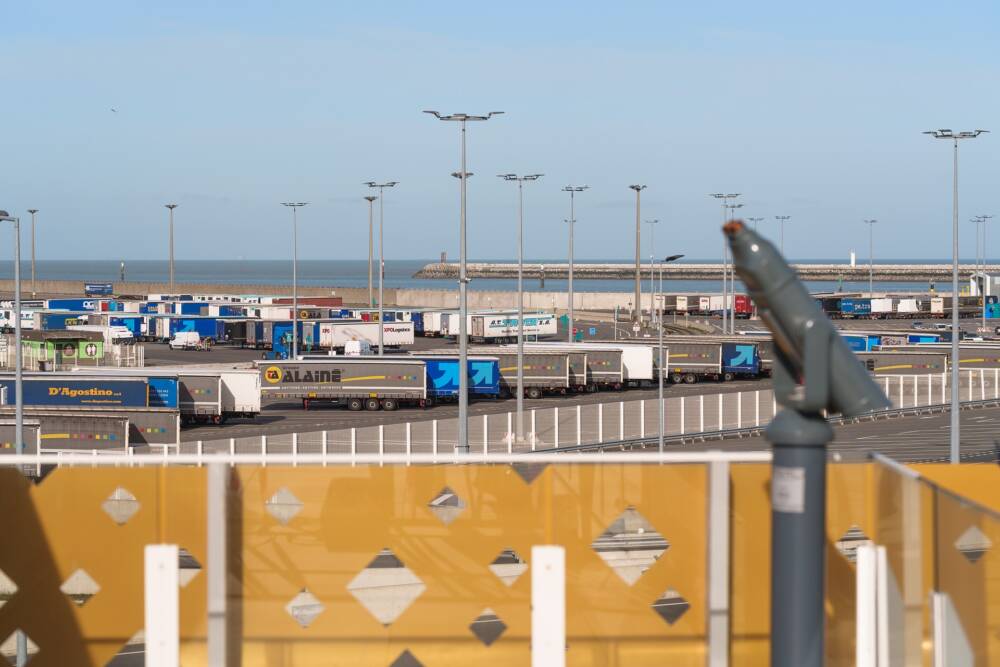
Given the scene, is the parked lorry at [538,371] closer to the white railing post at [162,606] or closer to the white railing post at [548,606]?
the white railing post at [548,606]

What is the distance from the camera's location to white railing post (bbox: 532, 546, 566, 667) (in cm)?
667

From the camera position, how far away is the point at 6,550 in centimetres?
676

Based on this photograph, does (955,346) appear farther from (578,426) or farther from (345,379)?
(345,379)

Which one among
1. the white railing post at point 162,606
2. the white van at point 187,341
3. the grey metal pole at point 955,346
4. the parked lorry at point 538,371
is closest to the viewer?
the white railing post at point 162,606

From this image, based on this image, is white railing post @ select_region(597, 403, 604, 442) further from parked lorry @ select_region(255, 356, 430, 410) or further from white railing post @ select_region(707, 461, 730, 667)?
white railing post @ select_region(707, 461, 730, 667)

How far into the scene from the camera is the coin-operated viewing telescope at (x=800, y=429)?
17.9 feet

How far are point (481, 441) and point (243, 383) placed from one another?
613 inches

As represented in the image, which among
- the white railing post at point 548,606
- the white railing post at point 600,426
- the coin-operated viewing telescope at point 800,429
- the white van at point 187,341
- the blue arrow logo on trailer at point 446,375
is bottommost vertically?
the white railing post at point 600,426

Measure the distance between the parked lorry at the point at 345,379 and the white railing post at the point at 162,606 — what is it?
5574cm

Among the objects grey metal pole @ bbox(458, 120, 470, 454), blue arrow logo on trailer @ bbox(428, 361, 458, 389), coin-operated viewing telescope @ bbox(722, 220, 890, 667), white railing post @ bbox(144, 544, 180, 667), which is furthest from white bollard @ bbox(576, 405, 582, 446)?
coin-operated viewing telescope @ bbox(722, 220, 890, 667)

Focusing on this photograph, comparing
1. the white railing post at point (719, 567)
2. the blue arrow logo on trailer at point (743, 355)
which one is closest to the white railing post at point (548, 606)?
the white railing post at point (719, 567)

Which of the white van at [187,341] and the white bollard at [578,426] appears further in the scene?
the white van at [187,341]

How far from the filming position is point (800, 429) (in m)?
5.46

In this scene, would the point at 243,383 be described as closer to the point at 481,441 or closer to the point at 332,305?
the point at 481,441
